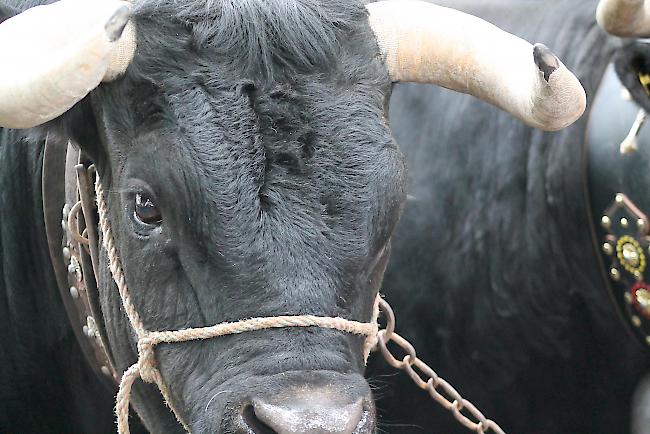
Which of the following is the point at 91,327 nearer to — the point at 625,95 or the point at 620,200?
the point at 620,200

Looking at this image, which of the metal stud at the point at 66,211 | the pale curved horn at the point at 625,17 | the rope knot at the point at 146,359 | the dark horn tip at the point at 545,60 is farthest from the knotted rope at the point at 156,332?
the pale curved horn at the point at 625,17

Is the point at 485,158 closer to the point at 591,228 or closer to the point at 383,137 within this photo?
the point at 591,228

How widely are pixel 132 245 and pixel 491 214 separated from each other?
188 cm

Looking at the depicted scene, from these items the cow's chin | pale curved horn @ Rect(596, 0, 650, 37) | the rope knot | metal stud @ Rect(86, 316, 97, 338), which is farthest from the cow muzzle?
pale curved horn @ Rect(596, 0, 650, 37)

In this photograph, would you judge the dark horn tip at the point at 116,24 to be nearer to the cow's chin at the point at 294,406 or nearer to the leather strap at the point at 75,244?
the leather strap at the point at 75,244

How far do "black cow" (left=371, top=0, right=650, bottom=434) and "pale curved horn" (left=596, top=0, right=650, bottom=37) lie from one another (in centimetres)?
66

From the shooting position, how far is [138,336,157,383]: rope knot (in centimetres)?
286

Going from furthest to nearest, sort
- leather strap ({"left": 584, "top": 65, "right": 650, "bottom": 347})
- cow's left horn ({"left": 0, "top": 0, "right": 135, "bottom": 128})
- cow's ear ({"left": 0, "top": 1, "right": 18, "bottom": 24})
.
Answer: leather strap ({"left": 584, "top": 65, "right": 650, "bottom": 347}) → cow's ear ({"left": 0, "top": 1, "right": 18, "bottom": 24}) → cow's left horn ({"left": 0, "top": 0, "right": 135, "bottom": 128})

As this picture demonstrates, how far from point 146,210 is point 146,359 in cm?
40

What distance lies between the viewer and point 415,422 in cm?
456

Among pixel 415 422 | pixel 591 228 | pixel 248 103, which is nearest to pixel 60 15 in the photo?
pixel 248 103

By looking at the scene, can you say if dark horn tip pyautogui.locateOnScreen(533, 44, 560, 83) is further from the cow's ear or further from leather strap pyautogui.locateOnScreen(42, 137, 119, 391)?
the cow's ear

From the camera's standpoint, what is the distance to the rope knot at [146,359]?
286cm

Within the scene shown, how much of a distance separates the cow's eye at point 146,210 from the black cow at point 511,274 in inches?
71.7
